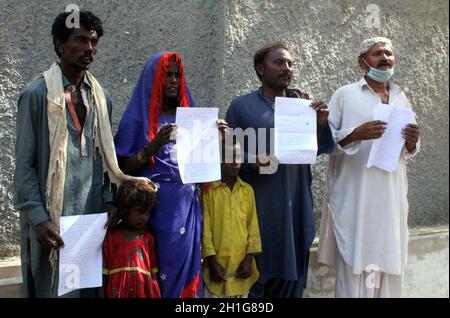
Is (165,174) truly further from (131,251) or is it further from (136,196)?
(131,251)

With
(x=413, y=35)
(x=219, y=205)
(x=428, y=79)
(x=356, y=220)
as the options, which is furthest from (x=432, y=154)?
(x=219, y=205)

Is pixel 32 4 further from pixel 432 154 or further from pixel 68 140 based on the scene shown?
pixel 432 154

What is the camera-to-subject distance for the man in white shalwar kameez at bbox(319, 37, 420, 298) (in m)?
4.12

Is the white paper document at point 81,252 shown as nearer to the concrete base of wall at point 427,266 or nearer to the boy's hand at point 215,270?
the boy's hand at point 215,270

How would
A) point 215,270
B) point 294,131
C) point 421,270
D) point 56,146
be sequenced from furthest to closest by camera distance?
point 421,270, point 294,131, point 215,270, point 56,146

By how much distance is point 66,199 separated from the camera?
313cm

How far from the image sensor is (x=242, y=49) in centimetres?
477

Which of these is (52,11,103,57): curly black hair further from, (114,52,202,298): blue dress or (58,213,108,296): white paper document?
(58,213,108,296): white paper document

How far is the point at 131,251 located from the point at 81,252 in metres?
0.28

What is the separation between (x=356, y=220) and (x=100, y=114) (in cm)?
194

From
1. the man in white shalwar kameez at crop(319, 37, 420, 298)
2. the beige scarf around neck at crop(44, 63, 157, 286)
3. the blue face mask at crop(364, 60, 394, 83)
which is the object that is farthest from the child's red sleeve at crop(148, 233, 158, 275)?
the blue face mask at crop(364, 60, 394, 83)

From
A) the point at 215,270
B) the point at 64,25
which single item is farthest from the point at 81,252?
the point at 64,25

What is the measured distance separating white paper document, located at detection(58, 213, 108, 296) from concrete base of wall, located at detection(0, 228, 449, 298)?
7.24ft

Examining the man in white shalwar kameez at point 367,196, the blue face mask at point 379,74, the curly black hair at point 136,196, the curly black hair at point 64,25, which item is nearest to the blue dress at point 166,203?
the curly black hair at point 136,196
